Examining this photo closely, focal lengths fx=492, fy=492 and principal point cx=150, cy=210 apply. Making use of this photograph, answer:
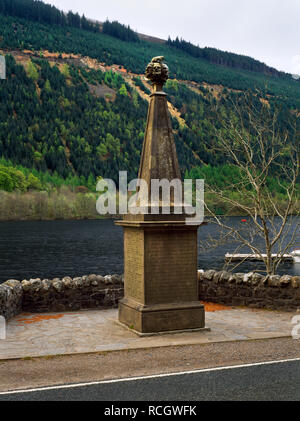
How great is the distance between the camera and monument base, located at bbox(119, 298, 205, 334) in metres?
9.48

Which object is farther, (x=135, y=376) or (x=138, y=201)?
(x=138, y=201)

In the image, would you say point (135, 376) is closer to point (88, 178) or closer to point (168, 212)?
point (168, 212)

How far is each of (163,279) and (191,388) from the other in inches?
144

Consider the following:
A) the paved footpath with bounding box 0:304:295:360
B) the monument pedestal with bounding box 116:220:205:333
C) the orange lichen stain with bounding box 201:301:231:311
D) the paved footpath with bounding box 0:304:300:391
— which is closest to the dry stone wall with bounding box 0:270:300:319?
the orange lichen stain with bounding box 201:301:231:311

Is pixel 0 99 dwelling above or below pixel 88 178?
above

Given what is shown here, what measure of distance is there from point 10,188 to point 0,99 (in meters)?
81.2

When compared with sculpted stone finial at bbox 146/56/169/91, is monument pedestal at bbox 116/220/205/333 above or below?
below

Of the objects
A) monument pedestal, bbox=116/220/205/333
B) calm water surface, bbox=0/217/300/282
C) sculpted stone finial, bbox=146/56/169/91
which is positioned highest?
sculpted stone finial, bbox=146/56/169/91

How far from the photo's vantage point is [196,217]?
33.1ft

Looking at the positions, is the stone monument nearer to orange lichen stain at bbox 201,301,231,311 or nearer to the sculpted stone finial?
the sculpted stone finial

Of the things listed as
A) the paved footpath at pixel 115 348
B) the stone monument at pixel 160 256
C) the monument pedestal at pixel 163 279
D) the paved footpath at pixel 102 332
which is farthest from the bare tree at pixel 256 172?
the monument pedestal at pixel 163 279

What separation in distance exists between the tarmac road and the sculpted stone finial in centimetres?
607

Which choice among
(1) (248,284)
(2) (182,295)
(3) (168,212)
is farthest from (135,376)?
(1) (248,284)
